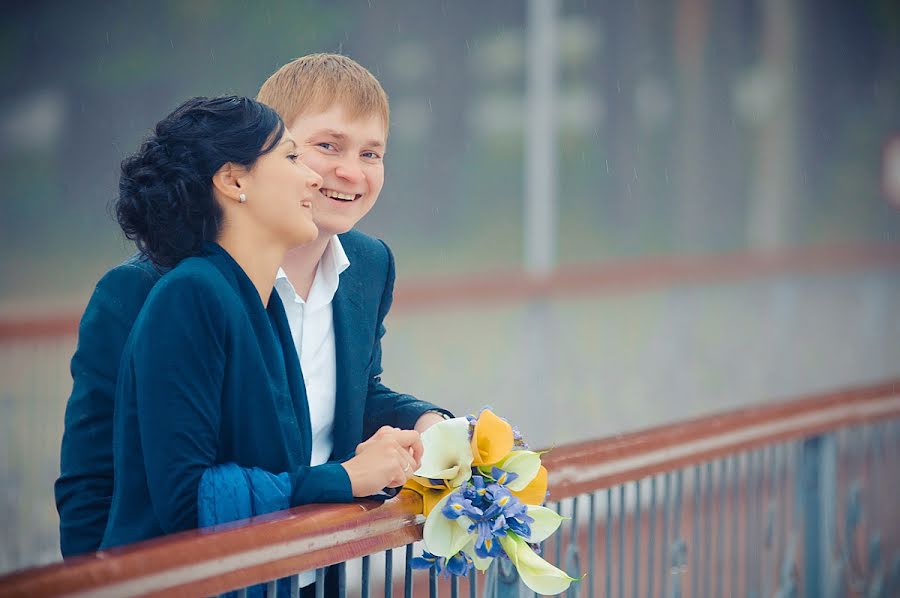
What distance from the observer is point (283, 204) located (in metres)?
1.85

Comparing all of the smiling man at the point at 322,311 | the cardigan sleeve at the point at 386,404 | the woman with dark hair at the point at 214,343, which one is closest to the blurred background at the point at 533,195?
the cardigan sleeve at the point at 386,404

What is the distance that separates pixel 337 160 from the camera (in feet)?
7.13

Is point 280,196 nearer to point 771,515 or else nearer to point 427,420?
point 427,420

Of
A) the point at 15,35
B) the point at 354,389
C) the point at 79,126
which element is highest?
the point at 15,35

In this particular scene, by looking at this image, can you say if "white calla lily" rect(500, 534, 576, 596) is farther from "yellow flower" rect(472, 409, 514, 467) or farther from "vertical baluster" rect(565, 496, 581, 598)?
"vertical baluster" rect(565, 496, 581, 598)

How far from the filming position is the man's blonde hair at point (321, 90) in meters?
→ 2.16

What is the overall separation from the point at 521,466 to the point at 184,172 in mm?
716

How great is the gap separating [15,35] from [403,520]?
21.5 feet

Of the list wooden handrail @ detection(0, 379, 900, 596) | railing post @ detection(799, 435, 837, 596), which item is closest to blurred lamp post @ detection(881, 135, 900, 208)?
railing post @ detection(799, 435, 837, 596)

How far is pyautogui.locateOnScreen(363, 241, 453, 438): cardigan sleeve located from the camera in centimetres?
222

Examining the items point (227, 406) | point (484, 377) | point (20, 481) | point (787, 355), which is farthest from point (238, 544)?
point (787, 355)

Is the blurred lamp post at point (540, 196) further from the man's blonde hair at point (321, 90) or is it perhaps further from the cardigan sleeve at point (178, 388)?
the cardigan sleeve at point (178, 388)

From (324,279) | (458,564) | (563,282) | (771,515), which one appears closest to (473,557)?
(458,564)

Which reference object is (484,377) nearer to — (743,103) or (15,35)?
(15,35)
